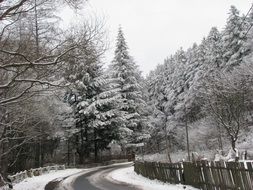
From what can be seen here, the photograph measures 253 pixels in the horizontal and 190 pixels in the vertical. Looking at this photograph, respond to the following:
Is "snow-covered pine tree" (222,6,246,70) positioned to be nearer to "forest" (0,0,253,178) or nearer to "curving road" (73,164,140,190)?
"forest" (0,0,253,178)

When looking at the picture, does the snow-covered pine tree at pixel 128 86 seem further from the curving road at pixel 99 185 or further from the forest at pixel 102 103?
the curving road at pixel 99 185

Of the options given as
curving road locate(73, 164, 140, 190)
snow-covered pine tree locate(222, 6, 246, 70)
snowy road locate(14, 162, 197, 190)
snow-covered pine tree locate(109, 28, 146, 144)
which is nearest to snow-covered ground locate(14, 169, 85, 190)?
snowy road locate(14, 162, 197, 190)

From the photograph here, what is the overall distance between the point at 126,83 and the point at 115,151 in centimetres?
1338

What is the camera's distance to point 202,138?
46750mm

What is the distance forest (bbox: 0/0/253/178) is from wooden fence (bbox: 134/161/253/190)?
18.2 feet

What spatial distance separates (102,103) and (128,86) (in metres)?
7.26

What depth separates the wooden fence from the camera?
1050 centimetres

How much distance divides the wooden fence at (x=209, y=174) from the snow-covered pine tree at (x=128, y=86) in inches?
1066

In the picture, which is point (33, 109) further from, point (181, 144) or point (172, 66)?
point (172, 66)

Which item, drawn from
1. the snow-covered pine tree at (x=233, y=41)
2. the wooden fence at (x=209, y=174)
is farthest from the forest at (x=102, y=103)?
the wooden fence at (x=209, y=174)

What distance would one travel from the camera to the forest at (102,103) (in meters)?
10.2

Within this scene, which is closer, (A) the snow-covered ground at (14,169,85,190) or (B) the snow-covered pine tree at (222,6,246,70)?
(A) the snow-covered ground at (14,169,85,190)

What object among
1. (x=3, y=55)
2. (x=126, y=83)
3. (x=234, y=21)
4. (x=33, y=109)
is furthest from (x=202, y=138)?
(x=3, y=55)

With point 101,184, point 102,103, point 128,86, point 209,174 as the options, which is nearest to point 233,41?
point 128,86
